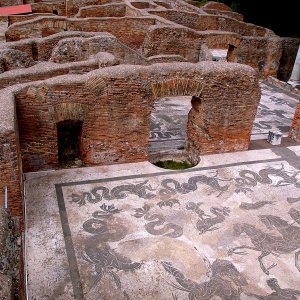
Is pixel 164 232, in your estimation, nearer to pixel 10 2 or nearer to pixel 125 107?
pixel 125 107

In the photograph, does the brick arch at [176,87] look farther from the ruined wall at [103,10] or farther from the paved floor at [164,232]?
the ruined wall at [103,10]

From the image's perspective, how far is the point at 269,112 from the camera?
39.6 feet

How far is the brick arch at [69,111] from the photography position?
6852 millimetres

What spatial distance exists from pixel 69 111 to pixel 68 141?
142 centimetres

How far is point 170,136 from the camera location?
980cm

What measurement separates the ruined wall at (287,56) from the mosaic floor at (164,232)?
10.5 meters

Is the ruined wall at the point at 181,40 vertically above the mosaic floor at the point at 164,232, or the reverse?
the ruined wall at the point at 181,40

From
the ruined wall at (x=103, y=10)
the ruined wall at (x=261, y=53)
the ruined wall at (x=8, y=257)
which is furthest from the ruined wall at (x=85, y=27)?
the ruined wall at (x=8, y=257)

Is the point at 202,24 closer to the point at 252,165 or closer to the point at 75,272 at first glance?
the point at 252,165

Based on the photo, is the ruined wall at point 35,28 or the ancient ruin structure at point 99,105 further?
the ruined wall at point 35,28

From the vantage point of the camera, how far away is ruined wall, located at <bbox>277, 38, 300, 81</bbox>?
A: 54.8 feet

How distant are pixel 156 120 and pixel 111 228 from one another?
5.22m

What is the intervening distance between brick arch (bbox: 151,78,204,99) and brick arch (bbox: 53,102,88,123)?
1.42 metres

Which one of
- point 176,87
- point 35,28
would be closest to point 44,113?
point 176,87
